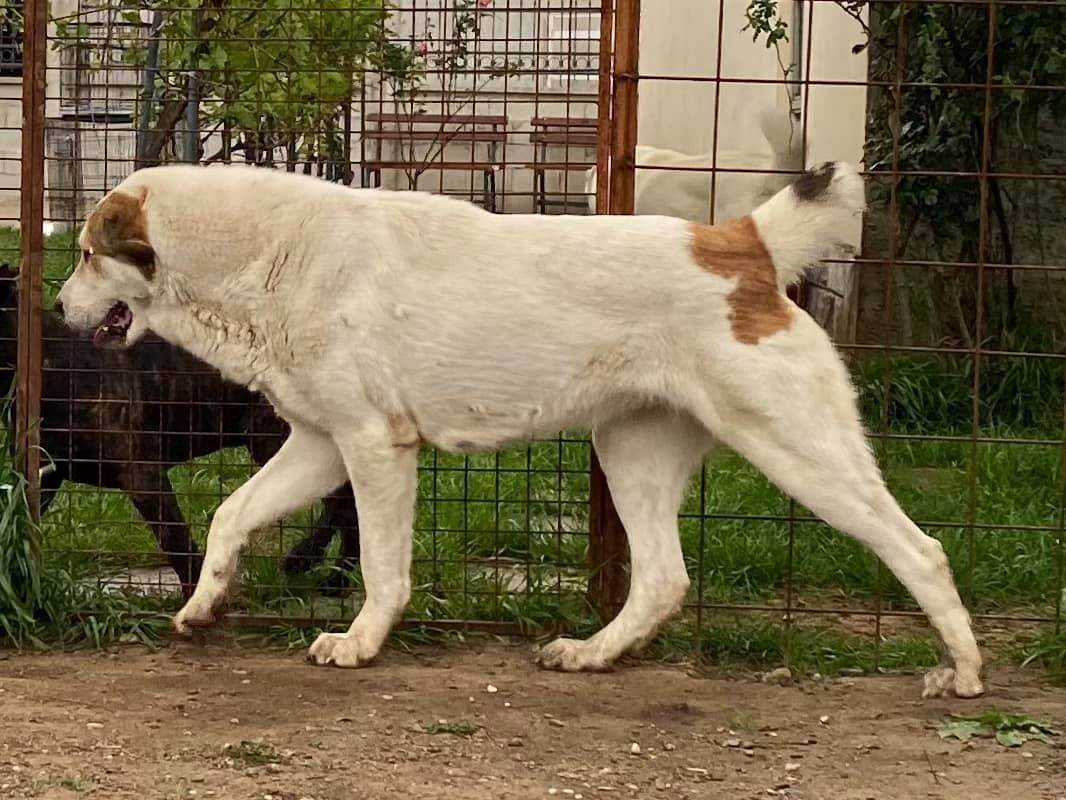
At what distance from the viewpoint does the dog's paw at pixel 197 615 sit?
535cm

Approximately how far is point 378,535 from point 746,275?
128 cm

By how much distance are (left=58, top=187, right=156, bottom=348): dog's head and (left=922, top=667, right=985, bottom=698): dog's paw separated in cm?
249

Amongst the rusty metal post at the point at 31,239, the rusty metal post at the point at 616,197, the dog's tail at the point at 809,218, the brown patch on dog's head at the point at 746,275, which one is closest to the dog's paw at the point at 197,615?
the rusty metal post at the point at 31,239

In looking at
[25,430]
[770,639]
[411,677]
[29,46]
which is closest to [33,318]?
[25,430]

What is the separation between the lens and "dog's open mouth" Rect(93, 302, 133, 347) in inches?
209

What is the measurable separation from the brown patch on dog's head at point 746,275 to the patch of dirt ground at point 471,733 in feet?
3.44

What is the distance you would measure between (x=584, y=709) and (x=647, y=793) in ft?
2.37

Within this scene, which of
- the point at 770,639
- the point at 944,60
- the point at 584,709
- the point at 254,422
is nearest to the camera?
the point at 584,709

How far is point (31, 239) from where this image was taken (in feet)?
18.6

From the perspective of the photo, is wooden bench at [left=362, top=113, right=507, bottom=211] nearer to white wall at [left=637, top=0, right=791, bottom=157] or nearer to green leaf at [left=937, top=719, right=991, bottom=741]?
green leaf at [left=937, top=719, right=991, bottom=741]

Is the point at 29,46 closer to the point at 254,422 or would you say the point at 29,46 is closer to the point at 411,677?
the point at 254,422

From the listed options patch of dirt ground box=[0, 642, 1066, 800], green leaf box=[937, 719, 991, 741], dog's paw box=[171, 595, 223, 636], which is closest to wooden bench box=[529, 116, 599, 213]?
patch of dirt ground box=[0, 642, 1066, 800]

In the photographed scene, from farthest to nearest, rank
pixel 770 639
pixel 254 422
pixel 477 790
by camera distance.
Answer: pixel 254 422
pixel 770 639
pixel 477 790

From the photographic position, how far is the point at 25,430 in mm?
5758
